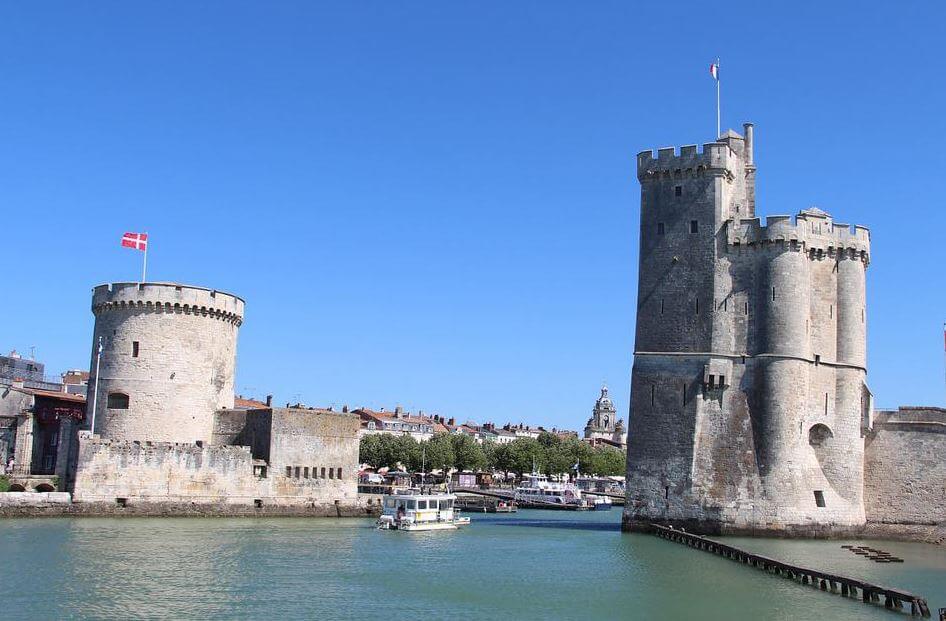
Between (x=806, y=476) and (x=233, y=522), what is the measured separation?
26.6 m

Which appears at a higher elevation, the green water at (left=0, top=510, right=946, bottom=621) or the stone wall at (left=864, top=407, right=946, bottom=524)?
the stone wall at (left=864, top=407, right=946, bottom=524)

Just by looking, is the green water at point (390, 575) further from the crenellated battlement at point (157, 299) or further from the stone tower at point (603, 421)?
the stone tower at point (603, 421)

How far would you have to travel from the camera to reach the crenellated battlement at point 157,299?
2095 inches

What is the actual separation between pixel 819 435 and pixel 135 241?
35877mm

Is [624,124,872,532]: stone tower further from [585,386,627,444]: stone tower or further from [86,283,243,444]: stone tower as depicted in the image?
[585,386,627,444]: stone tower

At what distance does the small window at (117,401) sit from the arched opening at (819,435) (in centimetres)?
3438

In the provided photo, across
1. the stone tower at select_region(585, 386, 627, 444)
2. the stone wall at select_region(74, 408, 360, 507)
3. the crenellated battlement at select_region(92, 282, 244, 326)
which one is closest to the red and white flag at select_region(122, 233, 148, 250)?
the crenellated battlement at select_region(92, 282, 244, 326)

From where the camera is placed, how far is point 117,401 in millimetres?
53344

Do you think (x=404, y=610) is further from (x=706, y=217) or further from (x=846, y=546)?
(x=706, y=217)

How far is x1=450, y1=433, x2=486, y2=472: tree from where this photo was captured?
10431 centimetres

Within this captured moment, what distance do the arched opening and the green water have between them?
4923mm

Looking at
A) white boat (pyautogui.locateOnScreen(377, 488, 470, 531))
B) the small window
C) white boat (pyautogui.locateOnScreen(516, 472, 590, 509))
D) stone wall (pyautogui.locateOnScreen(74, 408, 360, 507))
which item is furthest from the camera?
white boat (pyautogui.locateOnScreen(516, 472, 590, 509))

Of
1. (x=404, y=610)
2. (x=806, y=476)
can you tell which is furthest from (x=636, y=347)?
(x=404, y=610)

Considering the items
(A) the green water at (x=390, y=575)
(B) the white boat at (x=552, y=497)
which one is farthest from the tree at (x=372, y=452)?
(A) the green water at (x=390, y=575)
